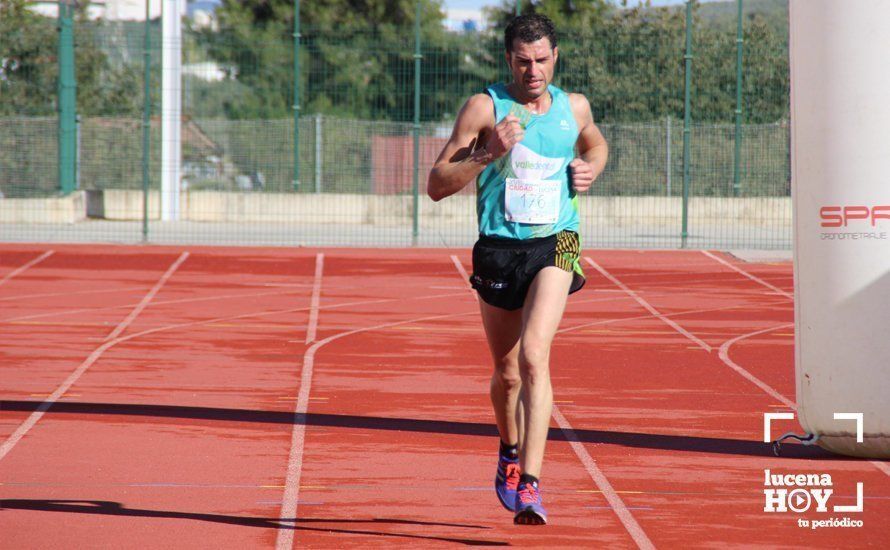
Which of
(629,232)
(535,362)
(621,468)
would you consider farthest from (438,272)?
(535,362)

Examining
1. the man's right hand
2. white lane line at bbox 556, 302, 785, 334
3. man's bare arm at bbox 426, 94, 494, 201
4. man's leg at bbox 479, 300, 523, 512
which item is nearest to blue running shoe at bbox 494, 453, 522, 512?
man's leg at bbox 479, 300, 523, 512

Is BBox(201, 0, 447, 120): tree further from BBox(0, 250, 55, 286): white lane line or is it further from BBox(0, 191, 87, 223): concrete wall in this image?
BBox(0, 250, 55, 286): white lane line

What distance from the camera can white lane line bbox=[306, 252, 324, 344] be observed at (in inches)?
484

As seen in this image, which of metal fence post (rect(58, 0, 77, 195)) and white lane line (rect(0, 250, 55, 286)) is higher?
metal fence post (rect(58, 0, 77, 195))

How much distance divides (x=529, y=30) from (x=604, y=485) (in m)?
2.16

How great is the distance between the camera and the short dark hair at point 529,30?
18.3ft

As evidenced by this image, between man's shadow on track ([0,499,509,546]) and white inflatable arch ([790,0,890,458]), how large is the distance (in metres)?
2.20

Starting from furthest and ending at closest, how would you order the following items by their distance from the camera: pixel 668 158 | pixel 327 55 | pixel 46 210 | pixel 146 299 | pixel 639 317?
pixel 327 55 → pixel 46 210 → pixel 668 158 → pixel 146 299 → pixel 639 317

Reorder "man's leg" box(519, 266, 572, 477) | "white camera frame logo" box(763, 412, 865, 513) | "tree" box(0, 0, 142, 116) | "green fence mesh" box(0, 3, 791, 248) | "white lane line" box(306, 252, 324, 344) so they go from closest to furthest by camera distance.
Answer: "man's leg" box(519, 266, 572, 477)
"white camera frame logo" box(763, 412, 865, 513)
"white lane line" box(306, 252, 324, 344)
"green fence mesh" box(0, 3, 791, 248)
"tree" box(0, 0, 142, 116)

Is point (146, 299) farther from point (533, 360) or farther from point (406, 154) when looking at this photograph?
point (533, 360)

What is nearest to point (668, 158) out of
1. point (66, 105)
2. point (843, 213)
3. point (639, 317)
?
point (639, 317)

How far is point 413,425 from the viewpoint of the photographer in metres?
8.08

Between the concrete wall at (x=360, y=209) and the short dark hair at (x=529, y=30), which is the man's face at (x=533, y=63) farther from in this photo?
the concrete wall at (x=360, y=209)

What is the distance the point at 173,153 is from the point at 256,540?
18.6 meters
